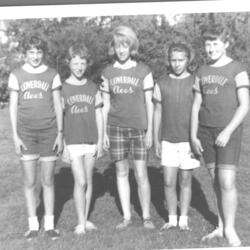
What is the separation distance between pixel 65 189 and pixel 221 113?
1.14 meters

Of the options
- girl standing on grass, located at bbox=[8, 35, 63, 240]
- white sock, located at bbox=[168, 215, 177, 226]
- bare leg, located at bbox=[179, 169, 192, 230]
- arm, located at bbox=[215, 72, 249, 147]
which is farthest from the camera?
white sock, located at bbox=[168, 215, 177, 226]

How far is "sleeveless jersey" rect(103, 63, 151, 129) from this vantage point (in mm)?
3311

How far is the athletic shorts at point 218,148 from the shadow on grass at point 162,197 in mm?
336

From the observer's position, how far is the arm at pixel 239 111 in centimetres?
316

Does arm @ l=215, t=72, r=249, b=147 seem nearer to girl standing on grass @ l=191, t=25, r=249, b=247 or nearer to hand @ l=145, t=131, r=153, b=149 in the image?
girl standing on grass @ l=191, t=25, r=249, b=247

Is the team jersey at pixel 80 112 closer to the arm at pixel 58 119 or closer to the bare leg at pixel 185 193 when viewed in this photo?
the arm at pixel 58 119

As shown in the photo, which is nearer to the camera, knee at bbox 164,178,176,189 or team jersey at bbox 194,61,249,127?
team jersey at bbox 194,61,249,127

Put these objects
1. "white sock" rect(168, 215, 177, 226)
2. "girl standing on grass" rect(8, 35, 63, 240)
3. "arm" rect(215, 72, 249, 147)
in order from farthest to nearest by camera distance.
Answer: "white sock" rect(168, 215, 177, 226)
"girl standing on grass" rect(8, 35, 63, 240)
"arm" rect(215, 72, 249, 147)

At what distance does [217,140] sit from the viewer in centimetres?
322

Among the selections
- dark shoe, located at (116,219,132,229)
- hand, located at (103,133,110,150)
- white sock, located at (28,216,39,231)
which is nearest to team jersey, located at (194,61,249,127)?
hand, located at (103,133,110,150)

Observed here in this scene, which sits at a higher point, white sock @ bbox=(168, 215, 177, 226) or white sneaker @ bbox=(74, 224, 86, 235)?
white sock @ bbox=(168, 215, 177, 226)

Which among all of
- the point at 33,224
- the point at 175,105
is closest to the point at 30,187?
the point at 33,224

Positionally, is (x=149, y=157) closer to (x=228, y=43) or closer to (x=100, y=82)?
(x=100, y=82)

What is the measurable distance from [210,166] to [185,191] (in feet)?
0.78
